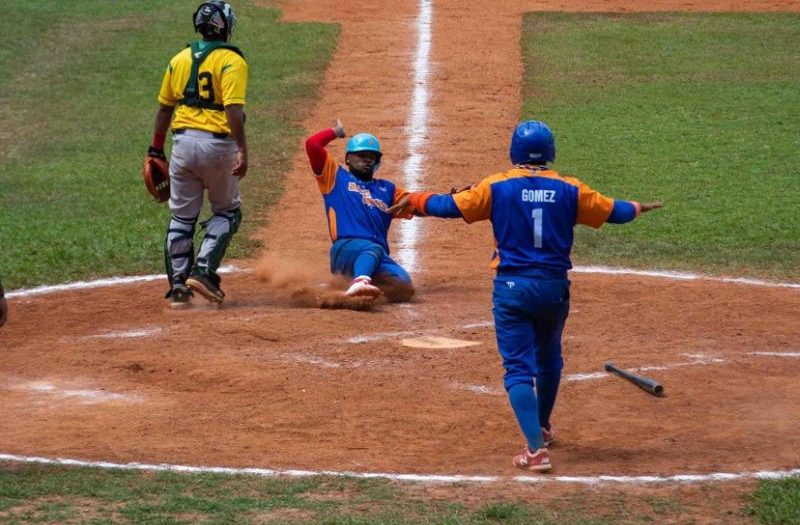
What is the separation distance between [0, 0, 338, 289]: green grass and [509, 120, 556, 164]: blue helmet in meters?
5.59

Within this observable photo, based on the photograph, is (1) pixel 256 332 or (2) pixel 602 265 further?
(2) pixel 602 265

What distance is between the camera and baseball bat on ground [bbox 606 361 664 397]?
29.1ft

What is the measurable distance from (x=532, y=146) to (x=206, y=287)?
12.7ft

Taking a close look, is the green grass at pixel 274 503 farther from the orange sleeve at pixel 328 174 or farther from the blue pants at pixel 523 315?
the orange sleeve at pixel 328 174

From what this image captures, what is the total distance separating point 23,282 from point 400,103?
800 cm

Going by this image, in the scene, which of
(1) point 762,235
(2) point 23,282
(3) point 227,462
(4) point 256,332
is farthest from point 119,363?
(1) point 762,235

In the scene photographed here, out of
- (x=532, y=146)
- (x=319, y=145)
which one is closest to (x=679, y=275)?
(x=319, y=145)

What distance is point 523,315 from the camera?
7.71 meters

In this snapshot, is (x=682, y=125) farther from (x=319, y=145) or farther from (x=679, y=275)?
(x=319, y=145)

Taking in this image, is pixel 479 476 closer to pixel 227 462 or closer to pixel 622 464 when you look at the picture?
pixel 622 464

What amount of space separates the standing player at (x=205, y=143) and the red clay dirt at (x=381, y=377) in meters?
0.37

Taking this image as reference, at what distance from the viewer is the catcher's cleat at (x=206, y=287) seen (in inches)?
425

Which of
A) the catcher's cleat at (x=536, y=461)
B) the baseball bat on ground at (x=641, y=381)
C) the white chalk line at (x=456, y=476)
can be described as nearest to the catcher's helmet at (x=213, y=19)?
the baseball bat on ground at (x=641, y=381)

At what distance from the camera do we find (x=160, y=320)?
35.1 feet
